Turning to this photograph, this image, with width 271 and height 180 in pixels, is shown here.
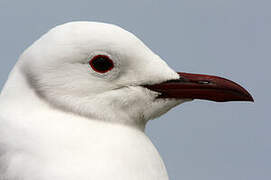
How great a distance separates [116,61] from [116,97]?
0.75 ft

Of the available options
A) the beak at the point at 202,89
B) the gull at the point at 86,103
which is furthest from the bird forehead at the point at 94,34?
the beak at the point at 202,89

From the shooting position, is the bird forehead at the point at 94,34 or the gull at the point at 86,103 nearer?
the gull at the point at 86,103

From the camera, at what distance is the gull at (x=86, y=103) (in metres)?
4.07

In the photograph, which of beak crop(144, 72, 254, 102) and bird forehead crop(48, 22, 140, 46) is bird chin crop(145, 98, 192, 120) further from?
bird forehead crop(48, 22, 140, 46)

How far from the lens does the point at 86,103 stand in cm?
427

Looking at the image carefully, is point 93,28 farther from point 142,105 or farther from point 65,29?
point 142,105

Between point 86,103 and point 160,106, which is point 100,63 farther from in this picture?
point 160,106

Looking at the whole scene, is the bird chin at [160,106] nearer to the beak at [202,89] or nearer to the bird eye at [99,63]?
the beak at [202,89]

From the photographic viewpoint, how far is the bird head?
425 centimetres

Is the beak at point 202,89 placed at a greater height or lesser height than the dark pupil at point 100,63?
lesser

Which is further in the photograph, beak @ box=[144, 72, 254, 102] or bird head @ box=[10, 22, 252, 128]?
beak @ box=[144, 72, 254, 102]

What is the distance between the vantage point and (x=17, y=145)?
162 inches

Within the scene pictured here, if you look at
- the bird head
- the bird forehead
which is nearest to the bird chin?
the bird head

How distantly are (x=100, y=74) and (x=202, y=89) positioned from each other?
715 millimetres
